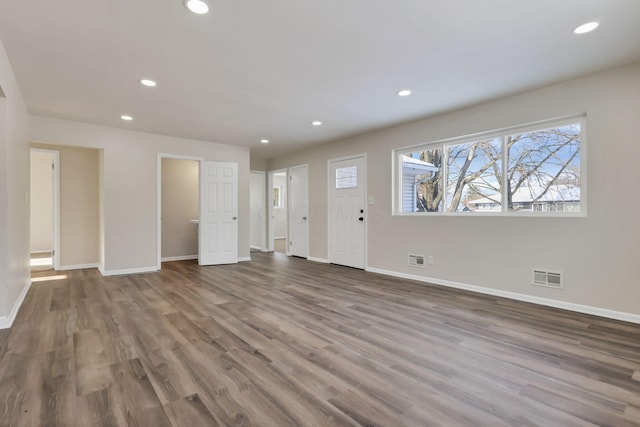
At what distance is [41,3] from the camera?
2.08m

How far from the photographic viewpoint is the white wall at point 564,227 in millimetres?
2998

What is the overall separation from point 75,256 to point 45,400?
503 centimetres

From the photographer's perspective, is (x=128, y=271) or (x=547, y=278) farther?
(x=128, y=271)

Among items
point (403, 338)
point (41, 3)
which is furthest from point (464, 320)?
point (41, 3)

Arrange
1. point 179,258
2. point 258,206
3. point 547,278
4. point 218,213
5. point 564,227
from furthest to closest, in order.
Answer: point 258,206 < point 179,258 < point 218,213 < point 547,278 < point 564,227

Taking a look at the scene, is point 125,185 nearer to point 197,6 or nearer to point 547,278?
point 197,6

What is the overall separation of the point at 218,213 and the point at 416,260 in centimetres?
401

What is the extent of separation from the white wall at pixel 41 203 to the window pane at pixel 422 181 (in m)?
8.14

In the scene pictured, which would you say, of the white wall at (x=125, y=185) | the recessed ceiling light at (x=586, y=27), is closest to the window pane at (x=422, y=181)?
the recessed ceiling light at (x=586, y=27)

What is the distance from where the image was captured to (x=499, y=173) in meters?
3.97

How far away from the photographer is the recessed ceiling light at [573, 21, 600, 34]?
233 centimetres

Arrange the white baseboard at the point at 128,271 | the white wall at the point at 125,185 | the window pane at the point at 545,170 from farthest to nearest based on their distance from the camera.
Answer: the white baseboard at the point at 128,271, the white wall at the point at 125,185, the window pane at the point at 545,170

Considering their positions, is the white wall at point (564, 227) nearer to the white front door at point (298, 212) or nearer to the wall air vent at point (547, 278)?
the wall air vent at point (547, 278)

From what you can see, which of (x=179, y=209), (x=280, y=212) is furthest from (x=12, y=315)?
(x=280, y=212)
